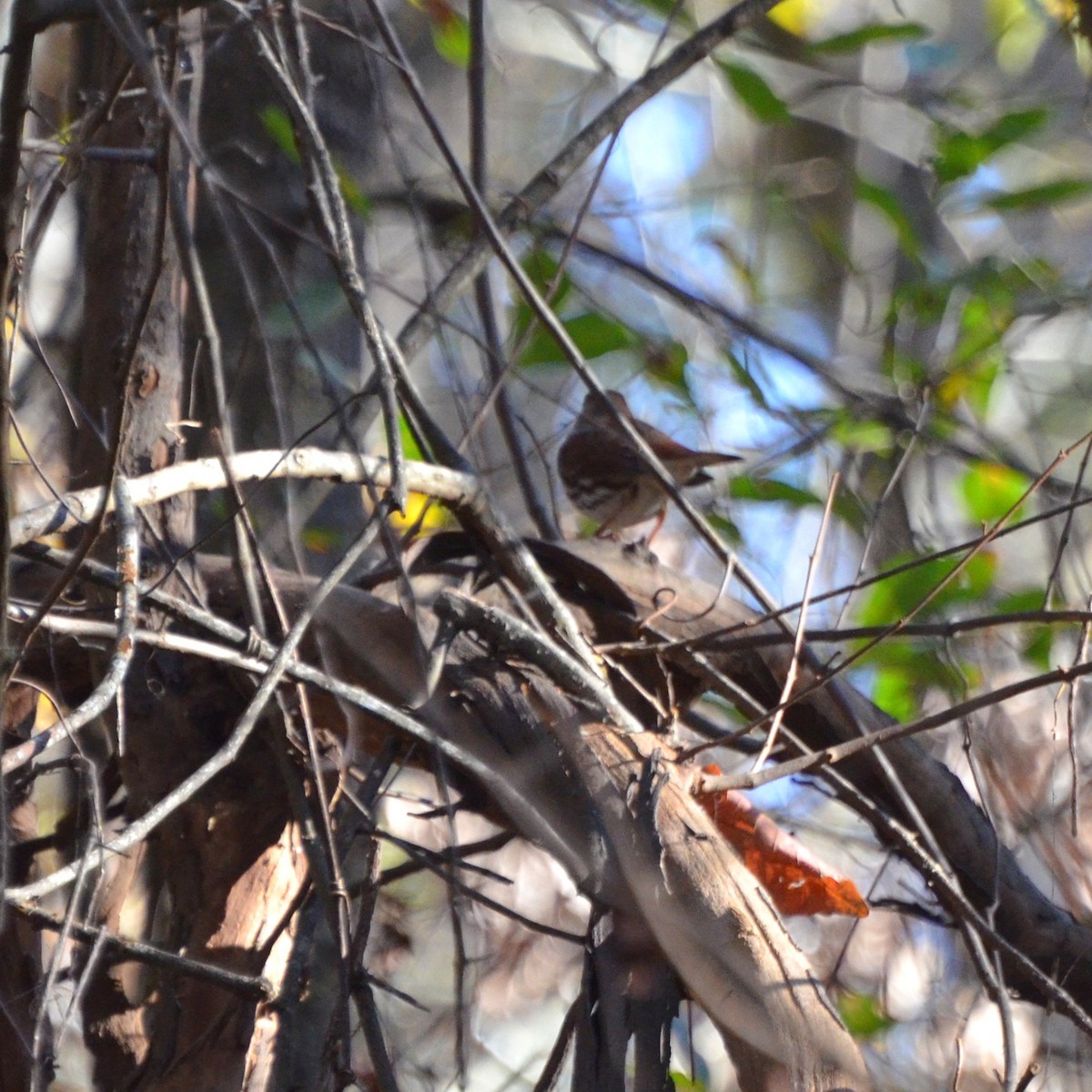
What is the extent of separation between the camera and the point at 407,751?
82.0 inches

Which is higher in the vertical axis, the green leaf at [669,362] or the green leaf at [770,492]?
A: the green leaf at [669,362]

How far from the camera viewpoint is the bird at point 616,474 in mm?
4148

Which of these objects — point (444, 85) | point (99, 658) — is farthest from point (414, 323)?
point (444, 85)

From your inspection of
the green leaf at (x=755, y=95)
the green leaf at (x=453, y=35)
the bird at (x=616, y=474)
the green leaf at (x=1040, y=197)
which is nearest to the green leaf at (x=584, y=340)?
the green leaf at (x=755, y=95)

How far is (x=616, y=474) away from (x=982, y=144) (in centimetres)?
202

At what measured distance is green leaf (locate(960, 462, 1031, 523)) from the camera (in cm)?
316

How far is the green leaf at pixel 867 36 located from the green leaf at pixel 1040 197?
44 centimetres

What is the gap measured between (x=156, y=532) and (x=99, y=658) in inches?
A: 9.9

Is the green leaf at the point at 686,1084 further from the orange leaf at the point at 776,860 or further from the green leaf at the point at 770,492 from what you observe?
the green leaf at the point at 770,492

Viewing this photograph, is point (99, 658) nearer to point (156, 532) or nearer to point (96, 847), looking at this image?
point (156, 532)

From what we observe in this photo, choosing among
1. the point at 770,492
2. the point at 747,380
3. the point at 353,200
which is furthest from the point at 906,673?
the point at 353,200

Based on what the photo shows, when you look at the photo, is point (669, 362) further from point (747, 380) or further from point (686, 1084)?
point (686, 1084)

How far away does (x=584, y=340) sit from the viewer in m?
2.84

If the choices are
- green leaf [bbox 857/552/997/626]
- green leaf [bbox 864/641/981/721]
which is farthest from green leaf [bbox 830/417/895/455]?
green leaf [bbox 864/641/981/721]
